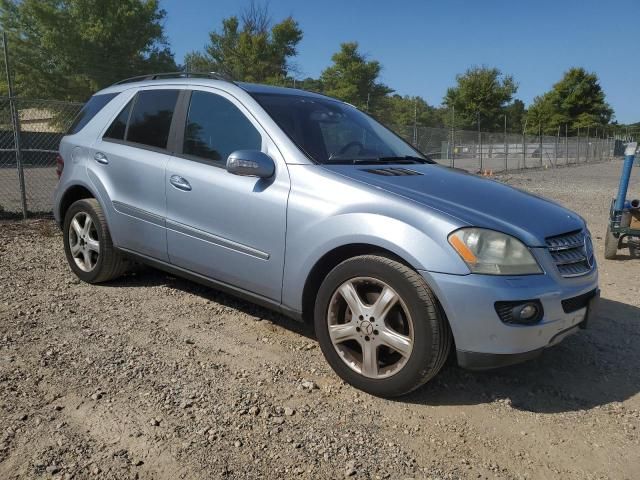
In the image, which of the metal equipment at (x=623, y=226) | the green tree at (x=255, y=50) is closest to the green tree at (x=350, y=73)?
the green tree at (x=255, y=50)

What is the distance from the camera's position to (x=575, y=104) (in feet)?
172

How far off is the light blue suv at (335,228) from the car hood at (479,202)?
0.05ft

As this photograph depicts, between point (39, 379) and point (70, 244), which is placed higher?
point (70, 244)

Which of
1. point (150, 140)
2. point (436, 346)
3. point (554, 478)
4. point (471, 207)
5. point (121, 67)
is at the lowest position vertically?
point (554, 478)

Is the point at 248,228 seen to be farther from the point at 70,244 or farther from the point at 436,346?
the point at 70,244

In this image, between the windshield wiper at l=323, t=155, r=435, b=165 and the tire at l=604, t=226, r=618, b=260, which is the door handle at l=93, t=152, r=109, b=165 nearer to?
the windshield wiper at l=323, t=155, r=435, b=165

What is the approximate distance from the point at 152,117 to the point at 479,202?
2.57 meters

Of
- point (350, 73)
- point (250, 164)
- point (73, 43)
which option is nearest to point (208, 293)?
point (250, 164)

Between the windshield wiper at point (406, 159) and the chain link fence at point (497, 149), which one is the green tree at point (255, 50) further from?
the windshield wiper at point (406, 159)

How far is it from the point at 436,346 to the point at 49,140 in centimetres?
1295

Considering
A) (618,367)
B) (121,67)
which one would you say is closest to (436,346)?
Answer: (618,367)

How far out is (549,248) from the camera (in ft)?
8.76

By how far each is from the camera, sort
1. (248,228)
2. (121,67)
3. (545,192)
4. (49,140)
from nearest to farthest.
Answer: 1. (248,228)
2. (49,140)
3. (545,192)
4. (121,67)

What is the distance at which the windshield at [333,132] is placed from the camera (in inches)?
132
